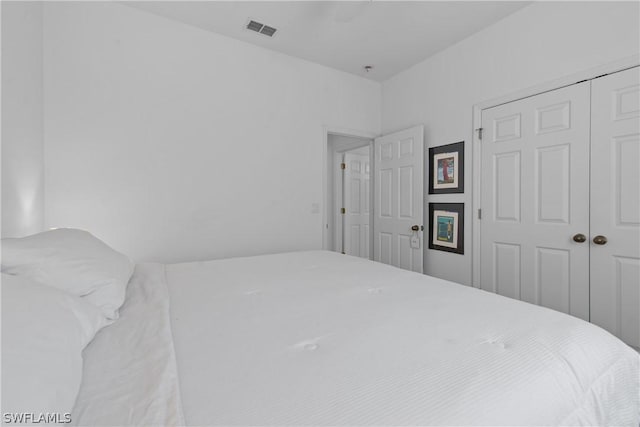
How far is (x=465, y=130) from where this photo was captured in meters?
2.96

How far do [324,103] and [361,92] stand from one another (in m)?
0.60

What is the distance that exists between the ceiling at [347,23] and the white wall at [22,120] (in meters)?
0.88

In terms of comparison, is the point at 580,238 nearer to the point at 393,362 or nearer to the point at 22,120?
the point at 393,362

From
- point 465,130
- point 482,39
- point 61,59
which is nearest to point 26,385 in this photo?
point 61,59

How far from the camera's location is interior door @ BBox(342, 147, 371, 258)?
5.16m

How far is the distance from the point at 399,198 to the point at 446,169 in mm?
635

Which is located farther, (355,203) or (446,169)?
(355,203)

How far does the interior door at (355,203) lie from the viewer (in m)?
5.16

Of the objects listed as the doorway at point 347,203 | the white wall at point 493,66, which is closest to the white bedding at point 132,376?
the white wall at point 493,66

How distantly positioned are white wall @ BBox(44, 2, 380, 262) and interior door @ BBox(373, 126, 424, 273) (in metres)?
0.85

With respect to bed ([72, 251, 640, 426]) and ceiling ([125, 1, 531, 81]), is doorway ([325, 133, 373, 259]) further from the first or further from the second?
bed ([72, 251, 640, 426])

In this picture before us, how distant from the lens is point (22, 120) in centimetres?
184

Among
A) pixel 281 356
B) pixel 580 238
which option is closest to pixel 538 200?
pixel 580 238

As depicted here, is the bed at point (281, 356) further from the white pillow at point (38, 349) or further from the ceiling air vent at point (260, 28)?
the ceiling air vent at point (260, 28)
